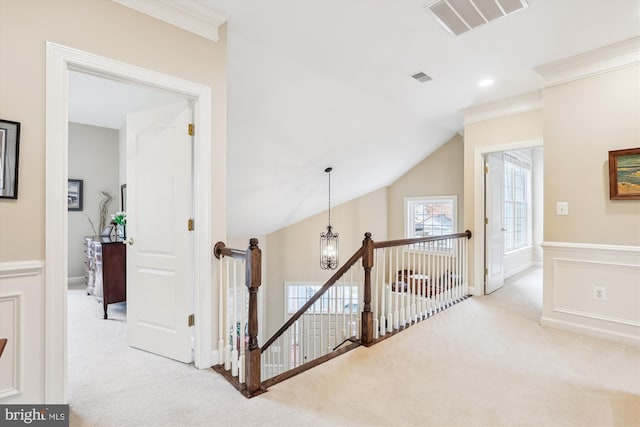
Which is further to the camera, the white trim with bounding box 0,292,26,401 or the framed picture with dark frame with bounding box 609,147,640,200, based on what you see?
the framed picture with dark frame with bounding box 609,147,640,200

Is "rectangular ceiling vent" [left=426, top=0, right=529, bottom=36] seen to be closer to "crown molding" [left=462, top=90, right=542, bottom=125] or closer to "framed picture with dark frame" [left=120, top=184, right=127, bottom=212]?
"crown molding" [left=462, top=90, right=542, bottom=125]

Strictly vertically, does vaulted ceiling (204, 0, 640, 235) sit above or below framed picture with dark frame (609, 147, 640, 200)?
above

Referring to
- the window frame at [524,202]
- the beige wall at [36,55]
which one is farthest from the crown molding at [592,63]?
the beige wall at [36,55]

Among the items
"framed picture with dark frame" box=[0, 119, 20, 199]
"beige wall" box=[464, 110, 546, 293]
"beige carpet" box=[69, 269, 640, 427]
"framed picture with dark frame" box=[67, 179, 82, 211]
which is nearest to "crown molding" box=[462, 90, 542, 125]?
"beige wall" box=[464, 110, 546, 293]

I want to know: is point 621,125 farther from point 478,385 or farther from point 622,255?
point 478,385

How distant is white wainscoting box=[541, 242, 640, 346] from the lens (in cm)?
284

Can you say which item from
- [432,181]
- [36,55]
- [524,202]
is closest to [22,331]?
[36,55]

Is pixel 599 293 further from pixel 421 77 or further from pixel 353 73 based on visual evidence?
pixel 353 73

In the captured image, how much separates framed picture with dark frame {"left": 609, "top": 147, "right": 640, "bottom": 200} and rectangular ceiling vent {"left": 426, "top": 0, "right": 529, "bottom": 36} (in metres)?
1.64

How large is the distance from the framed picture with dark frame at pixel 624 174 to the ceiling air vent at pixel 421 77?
1837 mm

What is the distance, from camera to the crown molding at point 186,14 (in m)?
2.09

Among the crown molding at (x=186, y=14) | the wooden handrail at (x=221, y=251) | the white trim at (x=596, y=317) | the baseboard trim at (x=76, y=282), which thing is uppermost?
the crown molding at (x=186, y=14)

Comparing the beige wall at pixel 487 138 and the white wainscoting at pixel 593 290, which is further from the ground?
the beige wall at pixel 487 138

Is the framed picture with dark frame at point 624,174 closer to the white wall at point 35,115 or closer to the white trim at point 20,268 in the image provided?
the white wall at point 35,115
